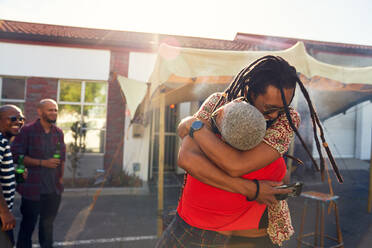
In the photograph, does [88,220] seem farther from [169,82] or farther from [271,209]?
[271,209]

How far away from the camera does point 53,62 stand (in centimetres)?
771

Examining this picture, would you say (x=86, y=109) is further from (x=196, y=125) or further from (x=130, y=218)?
(x=196, y=125)

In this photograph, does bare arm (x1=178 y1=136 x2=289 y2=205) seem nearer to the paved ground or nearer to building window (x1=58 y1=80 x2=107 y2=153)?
the paved ground

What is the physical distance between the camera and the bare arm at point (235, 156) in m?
0.96

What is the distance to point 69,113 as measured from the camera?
803 centimetres

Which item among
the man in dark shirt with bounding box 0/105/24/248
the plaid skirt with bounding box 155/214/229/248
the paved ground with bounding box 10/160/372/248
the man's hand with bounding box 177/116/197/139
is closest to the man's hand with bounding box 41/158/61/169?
the man in dark shirt with bounding box 0/105/24/248

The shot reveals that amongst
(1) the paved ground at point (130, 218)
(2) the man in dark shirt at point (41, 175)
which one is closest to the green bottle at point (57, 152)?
(2) the man in dark shirt at point (41, 175)

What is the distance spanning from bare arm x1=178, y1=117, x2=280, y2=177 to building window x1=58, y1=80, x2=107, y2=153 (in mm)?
7542

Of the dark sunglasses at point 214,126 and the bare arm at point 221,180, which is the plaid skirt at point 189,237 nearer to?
the bare arm at point 221,180

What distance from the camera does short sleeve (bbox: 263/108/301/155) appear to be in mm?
1017

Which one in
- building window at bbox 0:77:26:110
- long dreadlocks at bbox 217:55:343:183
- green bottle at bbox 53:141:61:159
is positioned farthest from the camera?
building window at bbox 0:77:26:110

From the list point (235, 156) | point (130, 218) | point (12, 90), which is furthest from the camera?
point (12, 90)

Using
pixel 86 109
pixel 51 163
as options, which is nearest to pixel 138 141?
pixel 86 109

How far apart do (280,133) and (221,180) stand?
33 cm
